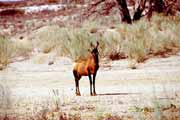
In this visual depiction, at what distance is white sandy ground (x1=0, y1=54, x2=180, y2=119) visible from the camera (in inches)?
450

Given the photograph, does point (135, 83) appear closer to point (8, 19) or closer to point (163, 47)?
point (163, 47)

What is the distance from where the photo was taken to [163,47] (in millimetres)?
19344

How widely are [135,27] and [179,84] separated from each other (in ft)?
31.6

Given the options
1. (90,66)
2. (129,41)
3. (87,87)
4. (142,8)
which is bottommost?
(87,87)

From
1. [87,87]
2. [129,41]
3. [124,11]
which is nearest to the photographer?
[87,87]

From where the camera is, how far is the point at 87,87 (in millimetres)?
14562

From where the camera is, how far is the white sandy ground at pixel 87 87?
37.5 feet

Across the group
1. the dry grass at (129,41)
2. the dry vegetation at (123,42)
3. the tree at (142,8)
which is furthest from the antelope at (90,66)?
the tree at (142,8)

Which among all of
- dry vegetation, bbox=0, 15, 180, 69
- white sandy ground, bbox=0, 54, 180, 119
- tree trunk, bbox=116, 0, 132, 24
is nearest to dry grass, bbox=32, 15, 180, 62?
dry vegetation, bbox=0, 15, 180, 69

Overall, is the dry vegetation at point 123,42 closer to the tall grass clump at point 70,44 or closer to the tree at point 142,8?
the tall grass clump at point 70,44

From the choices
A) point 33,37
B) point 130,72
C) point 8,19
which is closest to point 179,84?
point 130,72

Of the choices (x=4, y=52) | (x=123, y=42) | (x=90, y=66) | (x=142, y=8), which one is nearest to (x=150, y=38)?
(x=123, y=42)

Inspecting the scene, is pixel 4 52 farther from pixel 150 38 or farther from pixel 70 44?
pixel 150 38

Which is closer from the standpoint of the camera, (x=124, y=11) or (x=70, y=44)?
(x=70, y=44)
